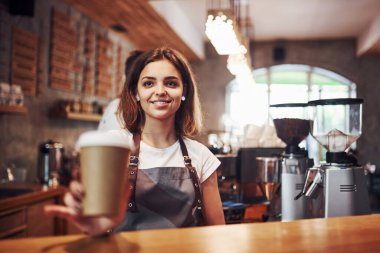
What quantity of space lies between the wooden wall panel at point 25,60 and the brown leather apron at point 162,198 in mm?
2805

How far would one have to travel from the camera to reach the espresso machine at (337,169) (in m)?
1.70

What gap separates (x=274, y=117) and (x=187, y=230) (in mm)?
1277

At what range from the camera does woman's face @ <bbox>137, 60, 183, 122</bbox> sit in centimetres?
159

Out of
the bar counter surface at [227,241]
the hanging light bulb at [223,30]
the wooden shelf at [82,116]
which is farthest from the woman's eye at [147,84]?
the wooden shelf at [82,116]

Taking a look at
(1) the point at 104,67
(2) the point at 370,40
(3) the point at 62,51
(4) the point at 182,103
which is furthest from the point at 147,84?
(2) the point at 370,40

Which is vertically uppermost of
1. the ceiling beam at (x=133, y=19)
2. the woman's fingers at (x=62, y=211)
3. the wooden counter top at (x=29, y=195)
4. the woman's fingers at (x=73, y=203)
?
the ceiling beam at (x=133, y=19)

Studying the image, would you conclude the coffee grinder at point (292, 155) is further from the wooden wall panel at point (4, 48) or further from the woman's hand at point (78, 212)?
the wooden wall panel at point (4, 48)

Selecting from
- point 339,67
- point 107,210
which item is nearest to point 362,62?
point 339,67

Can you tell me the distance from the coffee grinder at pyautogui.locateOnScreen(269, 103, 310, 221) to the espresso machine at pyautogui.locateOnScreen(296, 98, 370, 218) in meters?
0.09

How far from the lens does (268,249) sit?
98 cm

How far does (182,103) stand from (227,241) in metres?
0.88

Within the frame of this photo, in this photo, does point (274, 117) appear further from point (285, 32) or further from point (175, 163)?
point (285, 32)

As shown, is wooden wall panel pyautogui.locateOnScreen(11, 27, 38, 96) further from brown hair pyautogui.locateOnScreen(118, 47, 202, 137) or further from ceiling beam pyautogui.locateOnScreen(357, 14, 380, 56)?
ceiling beam pyautogui.locateOnScreen(357, 14, 380, 56)

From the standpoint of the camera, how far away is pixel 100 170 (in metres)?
0.87
